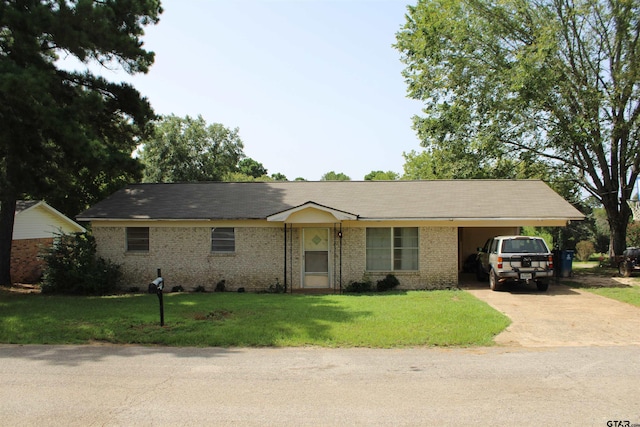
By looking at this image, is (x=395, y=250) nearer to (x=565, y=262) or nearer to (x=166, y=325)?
(x=565, y=262)

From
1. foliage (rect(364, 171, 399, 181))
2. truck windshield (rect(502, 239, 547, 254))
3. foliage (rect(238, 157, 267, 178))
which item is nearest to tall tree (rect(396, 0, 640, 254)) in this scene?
truck windshield (rect(502, 239, 547, 254))

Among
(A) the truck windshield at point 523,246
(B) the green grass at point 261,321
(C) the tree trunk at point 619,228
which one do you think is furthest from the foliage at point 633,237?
(B) the green grass at point 261,321

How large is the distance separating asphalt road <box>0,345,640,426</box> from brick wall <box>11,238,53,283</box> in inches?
619

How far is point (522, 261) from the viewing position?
52.5 ft

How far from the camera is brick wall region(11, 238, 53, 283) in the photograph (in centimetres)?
2272

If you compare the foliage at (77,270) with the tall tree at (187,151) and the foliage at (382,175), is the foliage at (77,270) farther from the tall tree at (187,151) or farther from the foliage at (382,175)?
the foliage at (382,175)

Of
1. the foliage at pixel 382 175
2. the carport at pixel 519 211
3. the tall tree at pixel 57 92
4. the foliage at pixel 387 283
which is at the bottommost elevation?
the foliage at pixel 387 283

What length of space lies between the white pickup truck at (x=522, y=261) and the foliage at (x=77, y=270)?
535 inches

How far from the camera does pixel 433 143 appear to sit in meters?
29.6

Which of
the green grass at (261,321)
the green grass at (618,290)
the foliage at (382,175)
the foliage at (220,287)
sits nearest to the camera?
the green grass at (261,321)

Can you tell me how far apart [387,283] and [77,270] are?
11134mm

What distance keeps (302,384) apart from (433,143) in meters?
24.6

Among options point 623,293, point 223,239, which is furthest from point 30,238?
point 623,293

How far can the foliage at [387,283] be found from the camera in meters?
17.9
